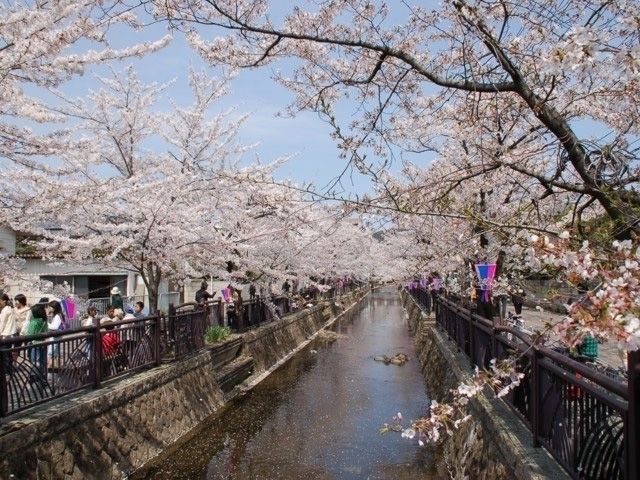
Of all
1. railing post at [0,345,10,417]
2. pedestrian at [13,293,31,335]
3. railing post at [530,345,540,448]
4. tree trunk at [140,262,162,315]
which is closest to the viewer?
railing post at [530,345,540,448]

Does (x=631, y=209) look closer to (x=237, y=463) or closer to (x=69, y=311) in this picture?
(x=237, y=463)

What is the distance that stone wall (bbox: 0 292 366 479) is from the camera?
6438 millimetres

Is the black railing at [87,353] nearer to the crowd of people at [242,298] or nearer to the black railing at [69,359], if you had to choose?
the black railing at [69,359]

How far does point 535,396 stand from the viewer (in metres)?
5.41

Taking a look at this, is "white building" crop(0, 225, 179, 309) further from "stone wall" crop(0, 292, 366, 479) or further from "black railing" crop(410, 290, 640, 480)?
"black railing" crop(410, 290, 640, 480)

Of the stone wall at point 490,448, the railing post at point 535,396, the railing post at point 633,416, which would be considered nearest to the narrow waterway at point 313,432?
the stone wall at point 490,448

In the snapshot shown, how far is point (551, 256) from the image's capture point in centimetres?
304

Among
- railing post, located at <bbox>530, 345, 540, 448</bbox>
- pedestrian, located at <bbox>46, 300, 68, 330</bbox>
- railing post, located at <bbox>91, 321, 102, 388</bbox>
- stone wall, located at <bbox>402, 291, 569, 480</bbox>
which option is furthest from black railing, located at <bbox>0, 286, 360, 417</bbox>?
railing post, located at <bbox>530, 345, 540, 448</bbox>

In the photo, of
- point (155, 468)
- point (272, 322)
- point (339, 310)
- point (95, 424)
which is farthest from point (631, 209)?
point (339, 310)

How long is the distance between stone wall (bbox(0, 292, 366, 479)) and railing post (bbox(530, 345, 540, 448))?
546 cm

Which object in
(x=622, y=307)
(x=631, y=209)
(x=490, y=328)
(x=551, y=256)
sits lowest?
(x=490, y=328)

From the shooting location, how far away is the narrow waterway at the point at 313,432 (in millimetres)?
9211

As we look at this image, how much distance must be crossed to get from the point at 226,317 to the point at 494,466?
514 inches

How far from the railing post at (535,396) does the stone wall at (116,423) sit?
5.46m
